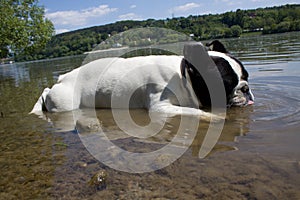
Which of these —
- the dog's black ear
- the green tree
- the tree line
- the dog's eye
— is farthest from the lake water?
the tree line

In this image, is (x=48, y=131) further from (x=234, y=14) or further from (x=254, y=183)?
(x=234, y=14)

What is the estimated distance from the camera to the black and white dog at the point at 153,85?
4078 mm

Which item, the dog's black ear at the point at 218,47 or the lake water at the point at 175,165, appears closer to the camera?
the lake water at the point at 175,165

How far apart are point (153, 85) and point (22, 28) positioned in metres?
23.1

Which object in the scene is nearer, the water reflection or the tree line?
the water reflection

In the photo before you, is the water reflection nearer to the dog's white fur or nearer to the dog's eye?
the dog's white fur

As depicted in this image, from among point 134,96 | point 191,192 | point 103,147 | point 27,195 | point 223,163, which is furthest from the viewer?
point 134,96

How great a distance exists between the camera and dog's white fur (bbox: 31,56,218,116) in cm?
416

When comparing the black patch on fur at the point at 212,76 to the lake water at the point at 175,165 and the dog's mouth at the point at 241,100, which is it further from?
the lake water at the point at 175,165

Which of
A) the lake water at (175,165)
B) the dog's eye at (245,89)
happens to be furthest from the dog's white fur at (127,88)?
the dog's eye at (245,89)

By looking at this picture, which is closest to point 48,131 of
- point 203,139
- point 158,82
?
point 158,82

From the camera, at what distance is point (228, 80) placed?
4.12 meters

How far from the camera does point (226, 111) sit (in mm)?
4156

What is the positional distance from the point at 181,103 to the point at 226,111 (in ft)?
2.33
